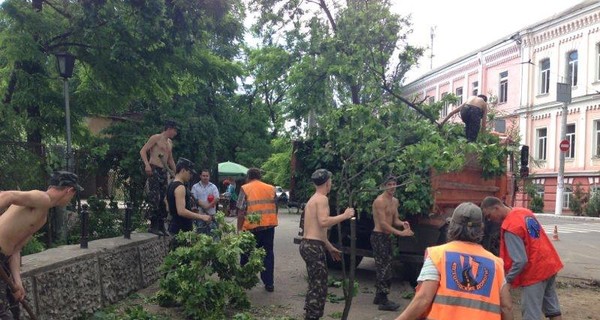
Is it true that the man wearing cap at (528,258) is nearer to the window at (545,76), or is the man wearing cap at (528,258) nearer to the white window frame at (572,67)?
the white window frame at (572,67)

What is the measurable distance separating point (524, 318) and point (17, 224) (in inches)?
168

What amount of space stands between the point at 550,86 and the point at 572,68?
Result: 1.50m

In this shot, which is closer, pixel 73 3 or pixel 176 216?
pixel 176 216

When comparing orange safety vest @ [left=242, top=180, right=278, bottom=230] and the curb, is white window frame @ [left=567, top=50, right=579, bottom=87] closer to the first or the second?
the curb

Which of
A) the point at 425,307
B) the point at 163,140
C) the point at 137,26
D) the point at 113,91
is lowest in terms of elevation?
the point at 425,307

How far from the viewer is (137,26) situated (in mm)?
10539

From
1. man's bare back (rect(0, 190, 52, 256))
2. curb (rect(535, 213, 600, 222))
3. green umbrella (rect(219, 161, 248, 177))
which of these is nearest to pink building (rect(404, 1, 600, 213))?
curb (rect(535, 213, 600, 222))

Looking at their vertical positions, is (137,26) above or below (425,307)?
above

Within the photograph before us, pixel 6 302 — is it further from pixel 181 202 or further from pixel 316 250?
pixel 181 202

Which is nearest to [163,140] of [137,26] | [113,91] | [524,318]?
[137,26]

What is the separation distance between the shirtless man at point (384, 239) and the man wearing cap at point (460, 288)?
4.05m

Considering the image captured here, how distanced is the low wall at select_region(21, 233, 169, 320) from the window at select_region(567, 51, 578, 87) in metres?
28.7

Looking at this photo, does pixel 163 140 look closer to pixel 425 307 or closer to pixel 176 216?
pixel 176 216

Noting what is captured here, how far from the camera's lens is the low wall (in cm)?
551
